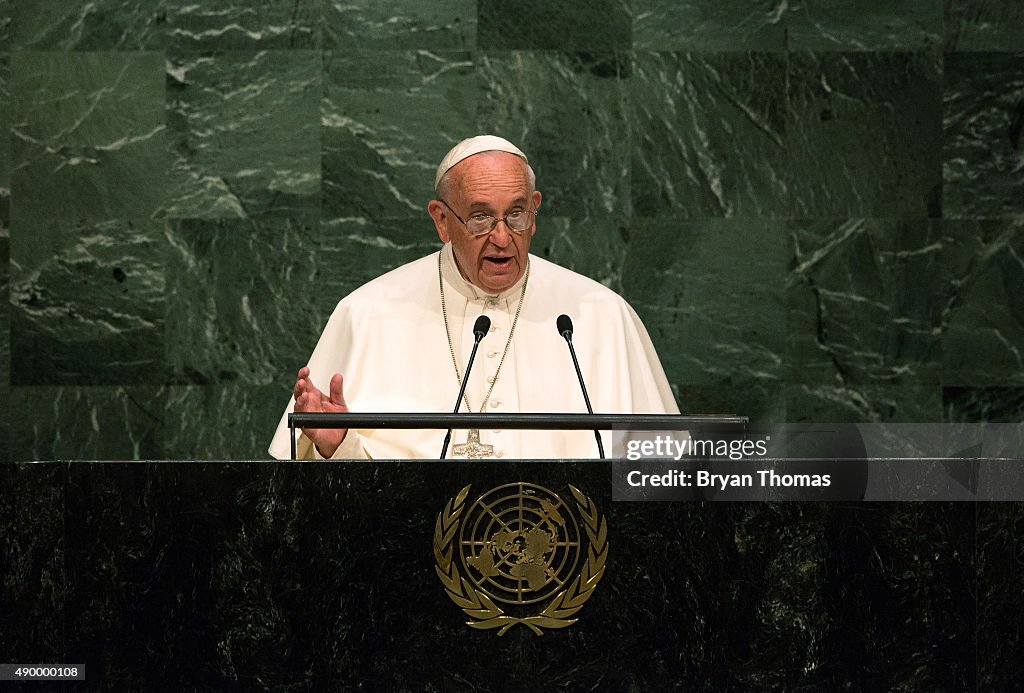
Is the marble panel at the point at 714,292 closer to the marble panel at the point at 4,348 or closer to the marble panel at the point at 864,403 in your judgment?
the marble panel at the point at 864,403

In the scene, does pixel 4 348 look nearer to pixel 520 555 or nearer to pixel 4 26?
pixel 4 26

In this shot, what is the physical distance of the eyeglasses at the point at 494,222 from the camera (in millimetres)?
4816

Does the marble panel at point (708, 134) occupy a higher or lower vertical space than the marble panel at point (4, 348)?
higher

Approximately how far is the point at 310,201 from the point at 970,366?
3.30 meters

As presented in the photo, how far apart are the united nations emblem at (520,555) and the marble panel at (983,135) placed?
394cm

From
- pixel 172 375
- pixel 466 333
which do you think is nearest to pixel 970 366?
pixel 466 333

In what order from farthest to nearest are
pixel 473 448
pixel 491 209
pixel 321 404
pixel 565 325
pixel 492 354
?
pixel 492 354 → pixel 491 209 → pixel 473 448 → pixel 565 325 → pixel 321 404

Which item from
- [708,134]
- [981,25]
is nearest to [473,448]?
[708,134]

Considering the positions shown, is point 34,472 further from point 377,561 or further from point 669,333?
point 669,333

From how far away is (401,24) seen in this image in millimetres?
6391

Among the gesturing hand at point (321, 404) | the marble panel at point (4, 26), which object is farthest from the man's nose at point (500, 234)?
the marble panel at point (4, 26)

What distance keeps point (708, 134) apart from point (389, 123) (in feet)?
5.07

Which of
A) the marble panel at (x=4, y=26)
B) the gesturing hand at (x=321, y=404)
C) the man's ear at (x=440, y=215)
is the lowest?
the gesturing hand at (x=321, y=404)

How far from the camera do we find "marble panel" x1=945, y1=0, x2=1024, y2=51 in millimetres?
6434
